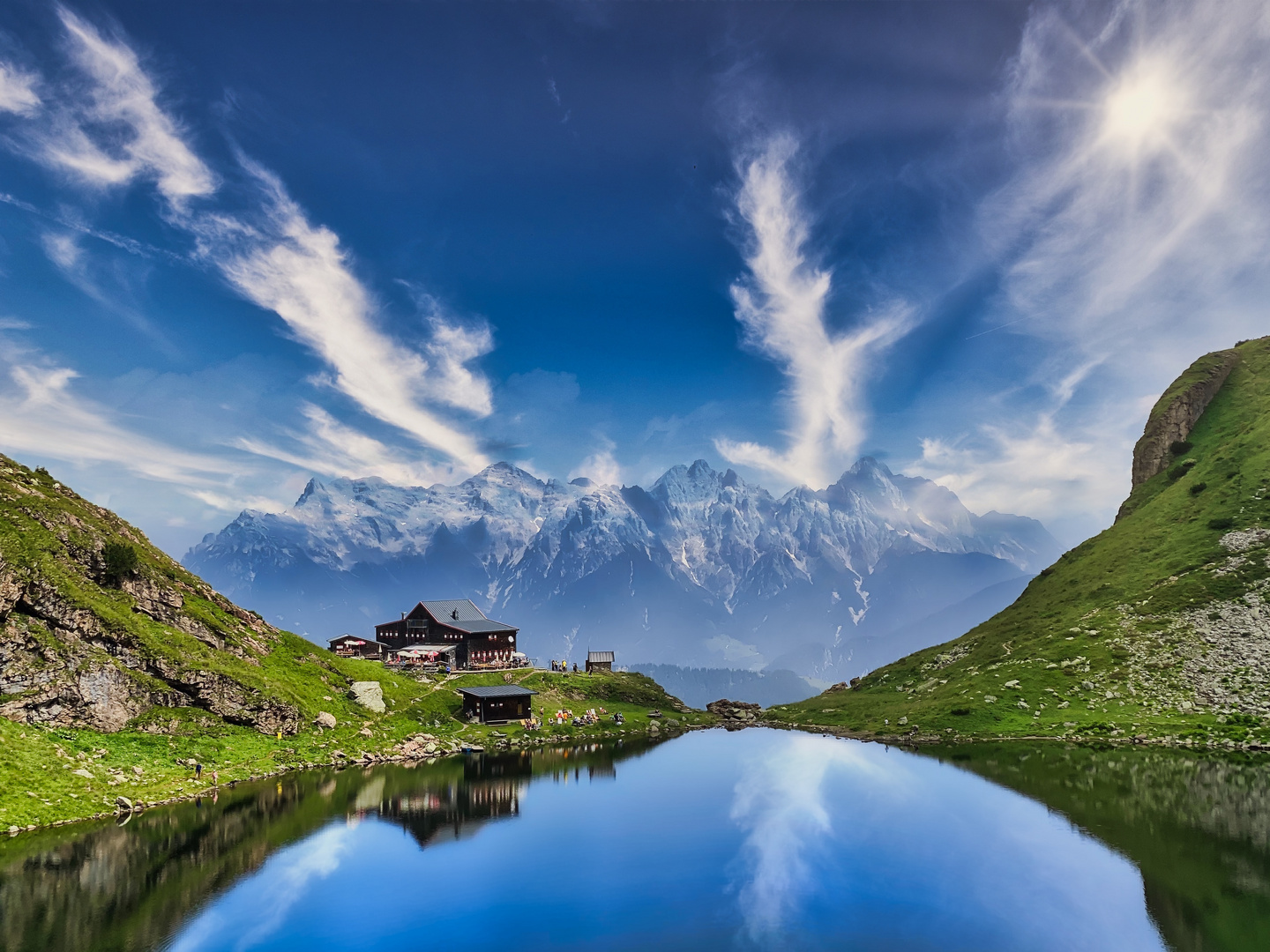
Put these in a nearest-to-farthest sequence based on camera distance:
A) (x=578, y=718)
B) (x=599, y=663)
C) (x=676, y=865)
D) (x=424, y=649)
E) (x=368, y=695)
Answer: (x=676, y=865)
(x=368, y=695)
(x=578, y=718)
(x=424, y=649)
(x=599, y=663)

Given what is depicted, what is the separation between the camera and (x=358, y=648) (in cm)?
15125

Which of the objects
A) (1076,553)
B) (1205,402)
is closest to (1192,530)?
(1076,553)

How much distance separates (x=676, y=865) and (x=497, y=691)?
65.6 m

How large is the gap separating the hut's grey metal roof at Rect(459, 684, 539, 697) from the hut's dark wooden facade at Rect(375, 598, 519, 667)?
1215 inches

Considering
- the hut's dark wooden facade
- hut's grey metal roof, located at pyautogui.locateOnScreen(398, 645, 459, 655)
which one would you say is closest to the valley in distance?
hut's grey metal roof, located at pyautogui.locateOnScreen(398, 645, 459, 655)

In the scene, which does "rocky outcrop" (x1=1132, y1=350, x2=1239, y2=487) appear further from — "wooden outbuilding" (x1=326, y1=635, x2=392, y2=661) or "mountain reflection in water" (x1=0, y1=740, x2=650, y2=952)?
"wooden outbuilding" (x1=326, y1=635, x2=392, y2=661)

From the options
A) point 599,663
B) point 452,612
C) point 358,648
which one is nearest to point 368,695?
point 358,648

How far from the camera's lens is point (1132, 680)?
93.5m

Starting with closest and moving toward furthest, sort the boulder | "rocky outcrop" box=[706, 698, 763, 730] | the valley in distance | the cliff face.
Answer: the cliff face → the valley in distance → the boulder → "rocky outcrop" box=[706, 698, 763, 730]

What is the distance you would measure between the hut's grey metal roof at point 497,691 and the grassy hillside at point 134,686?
4.65m

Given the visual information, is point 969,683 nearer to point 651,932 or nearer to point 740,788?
point 740,788

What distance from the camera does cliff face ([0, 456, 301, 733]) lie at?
203 feet

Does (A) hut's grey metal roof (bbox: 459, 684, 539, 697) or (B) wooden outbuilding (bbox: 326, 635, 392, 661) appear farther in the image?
(B) wooden outbuilding (bbox: 326, 635, 392, 661)

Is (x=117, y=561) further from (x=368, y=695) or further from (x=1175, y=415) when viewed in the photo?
(x=1175, y=415)
